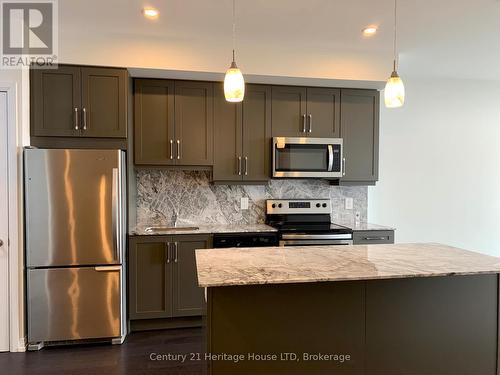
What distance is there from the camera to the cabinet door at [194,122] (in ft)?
11.1

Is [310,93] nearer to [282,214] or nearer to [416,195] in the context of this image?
[282,214]

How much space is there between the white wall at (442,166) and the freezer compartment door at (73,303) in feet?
9.92

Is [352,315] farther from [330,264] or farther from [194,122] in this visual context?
[194,122]

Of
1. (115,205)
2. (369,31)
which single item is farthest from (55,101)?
(369,31)

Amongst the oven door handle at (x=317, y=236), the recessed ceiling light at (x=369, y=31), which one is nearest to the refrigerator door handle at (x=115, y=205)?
the oven door handle at (x=317, y=236)

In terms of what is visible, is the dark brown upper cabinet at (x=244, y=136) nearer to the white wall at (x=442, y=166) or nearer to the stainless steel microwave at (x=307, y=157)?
the stainless steel microwave at (x=307, y=157)

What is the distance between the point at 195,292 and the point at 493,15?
→ 11.2 feet

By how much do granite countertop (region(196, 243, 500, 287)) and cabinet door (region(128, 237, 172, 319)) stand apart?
45.9 inches

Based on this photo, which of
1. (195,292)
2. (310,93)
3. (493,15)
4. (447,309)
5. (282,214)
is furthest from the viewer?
(282,214)

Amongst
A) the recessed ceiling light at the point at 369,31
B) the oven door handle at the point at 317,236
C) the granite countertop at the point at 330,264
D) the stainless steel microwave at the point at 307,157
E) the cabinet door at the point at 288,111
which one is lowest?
the oven door handle at the point at 317,236

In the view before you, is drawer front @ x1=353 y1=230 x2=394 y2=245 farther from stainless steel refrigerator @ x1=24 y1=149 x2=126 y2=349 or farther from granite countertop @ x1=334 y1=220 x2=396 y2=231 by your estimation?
stainless steel refrigerator @ x1=24 y1=149 x2=126 y2=349

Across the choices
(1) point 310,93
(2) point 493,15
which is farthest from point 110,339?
(2) point 493,15

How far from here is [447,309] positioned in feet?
6.35

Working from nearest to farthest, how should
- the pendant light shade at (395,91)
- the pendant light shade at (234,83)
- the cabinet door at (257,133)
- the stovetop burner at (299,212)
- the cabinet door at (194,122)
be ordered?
the pendant light shade at (234,83), the pendant light shade at (395,91), the cabinet door at (194,122), the cabinet door at (257,133), the stovetop burner at (299,212)
